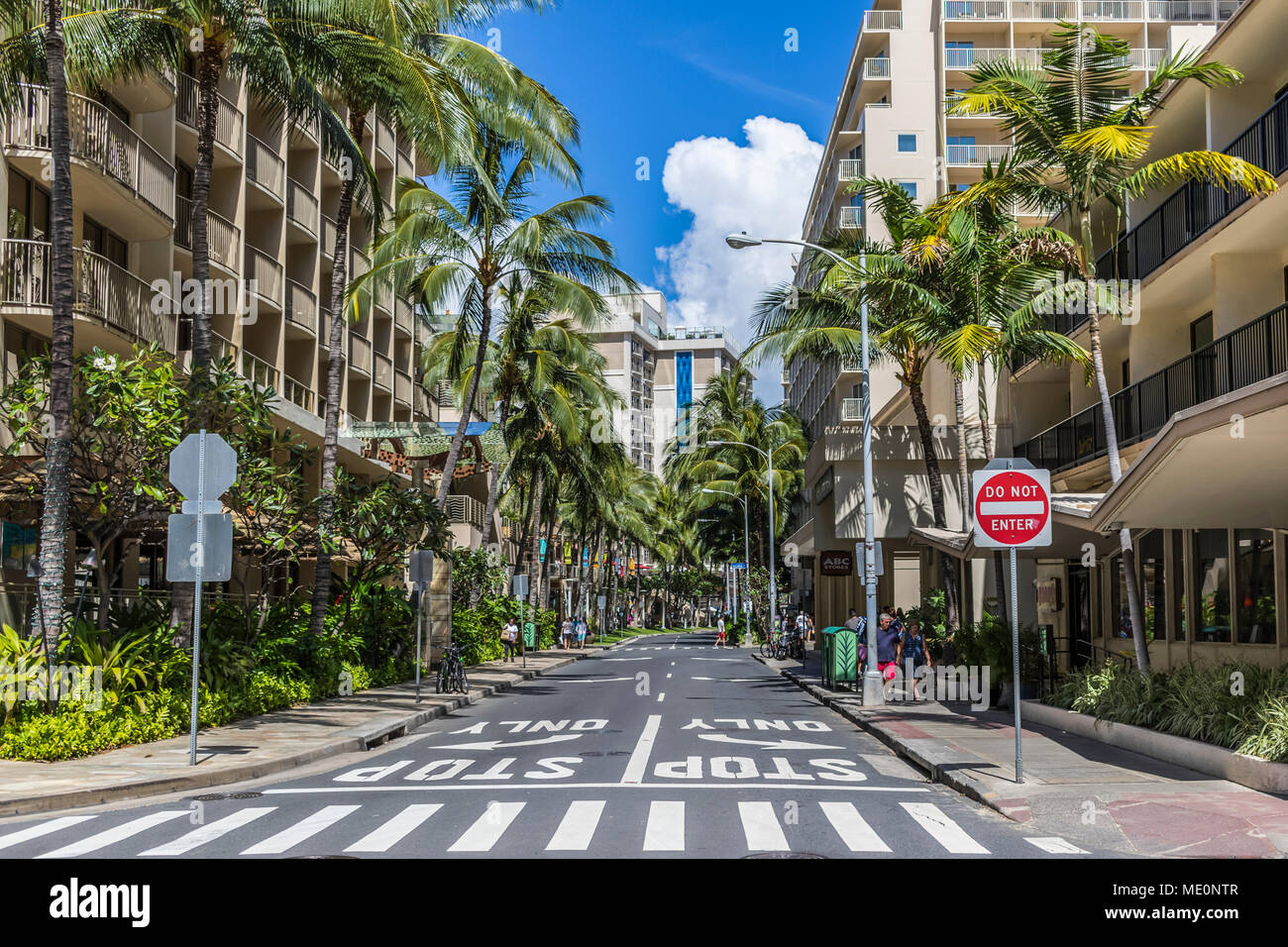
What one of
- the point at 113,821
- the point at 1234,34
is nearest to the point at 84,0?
the point at 113,821

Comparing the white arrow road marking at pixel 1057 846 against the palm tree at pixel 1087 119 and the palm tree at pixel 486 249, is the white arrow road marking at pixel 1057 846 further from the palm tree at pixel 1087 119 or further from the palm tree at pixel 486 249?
the palm tree at pixel 486 249

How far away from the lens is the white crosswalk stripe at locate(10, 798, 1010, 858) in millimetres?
9148

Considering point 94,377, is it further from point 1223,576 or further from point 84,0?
point 1223,576

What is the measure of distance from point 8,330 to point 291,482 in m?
5.27

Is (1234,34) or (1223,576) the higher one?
(1234,34)

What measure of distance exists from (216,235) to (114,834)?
22155mm

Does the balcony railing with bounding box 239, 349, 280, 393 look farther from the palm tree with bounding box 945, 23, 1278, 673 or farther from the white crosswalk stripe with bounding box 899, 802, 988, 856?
the white crosswalk stripe with bounding box 899, 802, 988, 856

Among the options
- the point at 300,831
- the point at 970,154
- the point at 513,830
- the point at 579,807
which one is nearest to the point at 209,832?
the point at 300,831

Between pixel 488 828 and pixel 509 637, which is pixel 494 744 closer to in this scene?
pixel 488 828

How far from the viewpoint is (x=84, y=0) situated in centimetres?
1970

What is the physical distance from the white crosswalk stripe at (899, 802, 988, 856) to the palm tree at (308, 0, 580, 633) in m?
13.3

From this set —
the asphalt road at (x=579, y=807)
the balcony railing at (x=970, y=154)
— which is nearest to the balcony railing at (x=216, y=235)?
the asphalt road at (x=579, y=807)

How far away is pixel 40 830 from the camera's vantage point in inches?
400

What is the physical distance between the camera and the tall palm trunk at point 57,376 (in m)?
15.3
